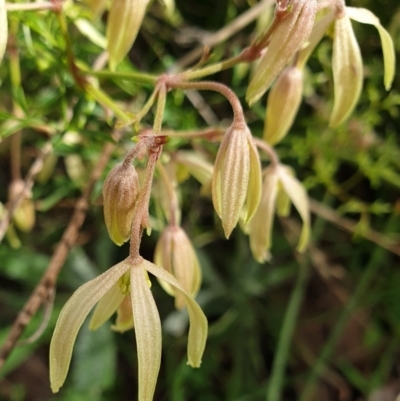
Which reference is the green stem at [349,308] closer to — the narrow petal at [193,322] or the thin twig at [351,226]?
the thin twig at [351,226]

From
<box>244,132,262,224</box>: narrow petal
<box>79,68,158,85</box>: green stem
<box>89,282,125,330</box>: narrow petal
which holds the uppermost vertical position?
<box>79,68,158,85</box>: green stem

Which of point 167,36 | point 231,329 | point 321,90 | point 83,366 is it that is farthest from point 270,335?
point 167,36

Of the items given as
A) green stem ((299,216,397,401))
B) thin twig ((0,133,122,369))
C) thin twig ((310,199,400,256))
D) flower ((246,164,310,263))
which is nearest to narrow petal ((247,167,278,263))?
flower ((246,164,310,263))

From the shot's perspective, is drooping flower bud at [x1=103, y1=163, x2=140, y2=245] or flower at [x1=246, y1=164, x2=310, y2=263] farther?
flower at [x1=246, y1=164, x2=310, y2=263]

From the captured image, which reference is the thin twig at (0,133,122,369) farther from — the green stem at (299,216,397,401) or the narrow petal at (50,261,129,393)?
the green stem at (299,216,397,401)

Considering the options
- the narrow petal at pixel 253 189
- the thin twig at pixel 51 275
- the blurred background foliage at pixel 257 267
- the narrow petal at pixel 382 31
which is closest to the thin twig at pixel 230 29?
the blurred background foliage at pixel 257 267

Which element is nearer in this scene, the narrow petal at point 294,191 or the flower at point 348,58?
the flower at point 348,58

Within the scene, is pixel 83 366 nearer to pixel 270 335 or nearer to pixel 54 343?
pixel 270 335
